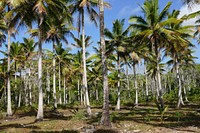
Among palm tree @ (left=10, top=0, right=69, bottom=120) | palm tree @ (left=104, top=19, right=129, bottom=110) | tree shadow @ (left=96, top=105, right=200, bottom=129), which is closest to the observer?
tree shadow @ (left=96, top=105, right=200, bottom=129)

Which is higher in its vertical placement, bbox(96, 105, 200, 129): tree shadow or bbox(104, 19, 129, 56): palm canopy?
bbox(104, 19, 129, 56): palm canopy

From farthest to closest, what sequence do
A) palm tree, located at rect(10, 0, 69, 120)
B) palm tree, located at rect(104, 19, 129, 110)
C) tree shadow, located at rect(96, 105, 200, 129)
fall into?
palm tree, located at rect(104, 19, 129, 110) < palm tree, located at rect(10, 0, 69, 120) < tree shadow, located at rect(96, 105, 200, 129)

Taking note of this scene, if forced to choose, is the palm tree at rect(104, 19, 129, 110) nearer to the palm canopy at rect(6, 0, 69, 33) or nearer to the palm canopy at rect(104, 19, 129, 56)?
the palm canopy at rect(104, 19, 129, 56)

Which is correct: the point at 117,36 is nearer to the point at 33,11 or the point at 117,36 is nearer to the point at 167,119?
the point at 33,11

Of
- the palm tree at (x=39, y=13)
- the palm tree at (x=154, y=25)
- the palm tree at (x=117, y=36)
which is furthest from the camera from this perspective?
the palm tree at (x=117, y=36)

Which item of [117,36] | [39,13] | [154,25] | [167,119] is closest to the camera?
[167,119]

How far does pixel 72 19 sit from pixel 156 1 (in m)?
8.83

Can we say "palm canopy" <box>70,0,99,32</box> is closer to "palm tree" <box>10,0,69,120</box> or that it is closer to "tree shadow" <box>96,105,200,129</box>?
"palm tree" <box>10,0,69,120</box>

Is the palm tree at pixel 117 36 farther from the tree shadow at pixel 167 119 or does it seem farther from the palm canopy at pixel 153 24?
the tree shadow at pixel 167 119

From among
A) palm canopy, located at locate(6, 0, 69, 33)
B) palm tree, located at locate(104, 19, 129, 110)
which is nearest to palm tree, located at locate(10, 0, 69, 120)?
palm canopy, located at locate(6, 0, 69, 33)

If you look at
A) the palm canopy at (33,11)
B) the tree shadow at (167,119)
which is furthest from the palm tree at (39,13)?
the tree shadow at (167,119)

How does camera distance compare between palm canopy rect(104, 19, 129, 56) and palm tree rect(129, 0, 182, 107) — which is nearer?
palm tree rect(129, 0, 182, 107)

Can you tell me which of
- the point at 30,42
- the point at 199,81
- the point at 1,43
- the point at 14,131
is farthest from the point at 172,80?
the point at 14,131

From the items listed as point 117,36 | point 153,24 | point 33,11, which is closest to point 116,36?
point 117,36
